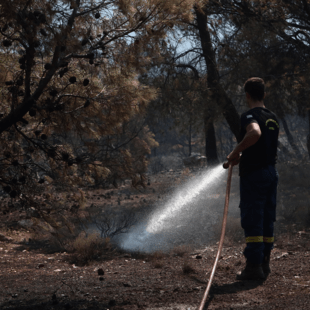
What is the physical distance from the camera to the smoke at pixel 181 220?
5992mm

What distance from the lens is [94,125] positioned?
4.07 m

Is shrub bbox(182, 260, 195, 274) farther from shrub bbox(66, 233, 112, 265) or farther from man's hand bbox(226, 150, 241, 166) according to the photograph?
shrub bbox(66, 233, 112, 265)

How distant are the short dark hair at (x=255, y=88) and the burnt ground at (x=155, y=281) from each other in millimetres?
1747

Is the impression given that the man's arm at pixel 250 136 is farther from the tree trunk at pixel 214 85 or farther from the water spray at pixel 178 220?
the tree trunk at pixel 214 85

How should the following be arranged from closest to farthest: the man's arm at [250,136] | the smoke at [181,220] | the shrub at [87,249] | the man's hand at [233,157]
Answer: the man's arm at [250,136], the man's hand at [233,157], the shrub at [87,249], the smoke at [181,220]

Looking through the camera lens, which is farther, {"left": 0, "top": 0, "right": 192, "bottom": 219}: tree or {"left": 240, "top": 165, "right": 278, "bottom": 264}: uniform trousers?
{"left": 0, "top": 0, "right": 192, "bottom": 219}: tree

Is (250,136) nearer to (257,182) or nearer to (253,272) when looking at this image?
(257,182)

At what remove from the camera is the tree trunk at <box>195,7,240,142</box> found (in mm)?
8164

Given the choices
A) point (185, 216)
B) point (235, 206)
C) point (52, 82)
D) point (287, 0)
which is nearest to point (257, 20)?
point (287, 0)

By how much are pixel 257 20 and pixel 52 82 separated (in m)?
6.81

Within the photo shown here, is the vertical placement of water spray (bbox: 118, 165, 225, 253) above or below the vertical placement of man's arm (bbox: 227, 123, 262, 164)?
below

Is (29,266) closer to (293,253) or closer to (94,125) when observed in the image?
(94,125)

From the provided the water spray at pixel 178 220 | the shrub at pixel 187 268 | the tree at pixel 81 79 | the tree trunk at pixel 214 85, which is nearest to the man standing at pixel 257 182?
the shrub at pixel 187 268

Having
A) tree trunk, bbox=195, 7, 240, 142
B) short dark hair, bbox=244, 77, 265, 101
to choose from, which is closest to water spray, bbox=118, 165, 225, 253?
tree trunk, bbox=195, 7, 240, 142
